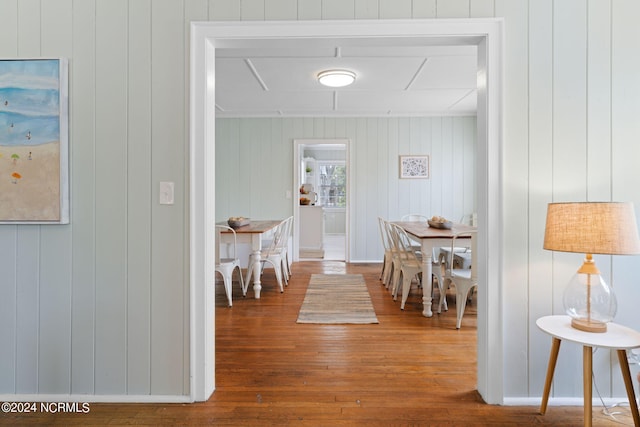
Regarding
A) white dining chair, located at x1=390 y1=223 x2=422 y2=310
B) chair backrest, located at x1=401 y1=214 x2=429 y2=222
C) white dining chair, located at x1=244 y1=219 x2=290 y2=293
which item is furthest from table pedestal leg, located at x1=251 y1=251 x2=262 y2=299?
Answer: chair backrest, located at x1=401 y1=214 x2=429 y2=222

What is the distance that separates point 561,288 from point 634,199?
0.59 meters

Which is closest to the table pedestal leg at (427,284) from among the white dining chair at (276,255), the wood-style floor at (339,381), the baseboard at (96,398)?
the wood-style floor at (339,381)

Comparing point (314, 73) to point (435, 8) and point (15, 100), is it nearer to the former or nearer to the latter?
point (435, 8)

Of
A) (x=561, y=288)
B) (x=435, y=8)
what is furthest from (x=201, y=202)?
(x=561, y=288)

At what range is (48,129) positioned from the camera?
1.74m

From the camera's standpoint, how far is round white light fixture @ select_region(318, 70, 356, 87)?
3648 mm

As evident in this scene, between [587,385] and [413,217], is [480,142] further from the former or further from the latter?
[413,217]

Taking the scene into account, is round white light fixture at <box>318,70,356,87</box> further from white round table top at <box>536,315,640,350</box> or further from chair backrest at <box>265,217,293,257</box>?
white round table top at <box>536,315,640,350</box>

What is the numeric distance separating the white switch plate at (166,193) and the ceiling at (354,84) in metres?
0.88

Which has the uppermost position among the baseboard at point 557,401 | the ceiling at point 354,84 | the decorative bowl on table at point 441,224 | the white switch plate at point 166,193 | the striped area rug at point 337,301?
the ceiling at point 354,84

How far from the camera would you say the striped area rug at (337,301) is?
297 centimetres

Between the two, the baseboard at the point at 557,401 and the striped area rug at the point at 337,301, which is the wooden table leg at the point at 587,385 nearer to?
the baseboard at the point at 557,401

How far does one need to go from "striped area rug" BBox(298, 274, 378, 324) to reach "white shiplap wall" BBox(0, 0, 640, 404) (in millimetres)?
1393

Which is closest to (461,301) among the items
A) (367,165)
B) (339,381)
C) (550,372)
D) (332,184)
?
(550,372)
